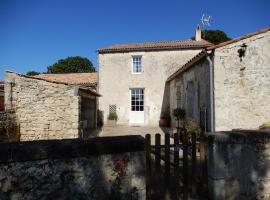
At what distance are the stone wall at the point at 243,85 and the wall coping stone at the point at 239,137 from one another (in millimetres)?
3757

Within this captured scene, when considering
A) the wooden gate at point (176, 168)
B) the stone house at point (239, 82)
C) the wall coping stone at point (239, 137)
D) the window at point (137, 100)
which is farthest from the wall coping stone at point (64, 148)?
the window at point (137, 100)

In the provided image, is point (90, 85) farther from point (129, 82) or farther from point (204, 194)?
point (204, 194)

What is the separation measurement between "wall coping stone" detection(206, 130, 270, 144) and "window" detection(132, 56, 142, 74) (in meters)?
13.2

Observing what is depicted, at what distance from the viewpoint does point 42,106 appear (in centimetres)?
830

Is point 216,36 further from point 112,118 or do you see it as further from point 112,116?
point 112,118

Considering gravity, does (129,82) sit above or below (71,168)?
above

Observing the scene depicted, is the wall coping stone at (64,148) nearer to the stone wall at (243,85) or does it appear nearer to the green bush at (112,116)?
the stone wall at (243,85)

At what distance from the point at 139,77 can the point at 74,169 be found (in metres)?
13.8

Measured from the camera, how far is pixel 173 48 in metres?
15.5

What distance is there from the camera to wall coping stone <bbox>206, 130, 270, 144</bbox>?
3018mm

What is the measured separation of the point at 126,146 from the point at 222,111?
534 cm

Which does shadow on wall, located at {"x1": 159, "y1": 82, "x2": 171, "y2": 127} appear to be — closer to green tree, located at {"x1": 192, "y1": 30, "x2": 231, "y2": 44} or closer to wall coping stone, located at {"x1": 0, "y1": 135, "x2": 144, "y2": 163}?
wall coping stone, located at {"x1": 0, "y1": 135, "x2": 144, "y2": 163}

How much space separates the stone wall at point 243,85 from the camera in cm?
694

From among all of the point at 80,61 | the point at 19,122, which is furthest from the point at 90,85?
the point at 80,61
